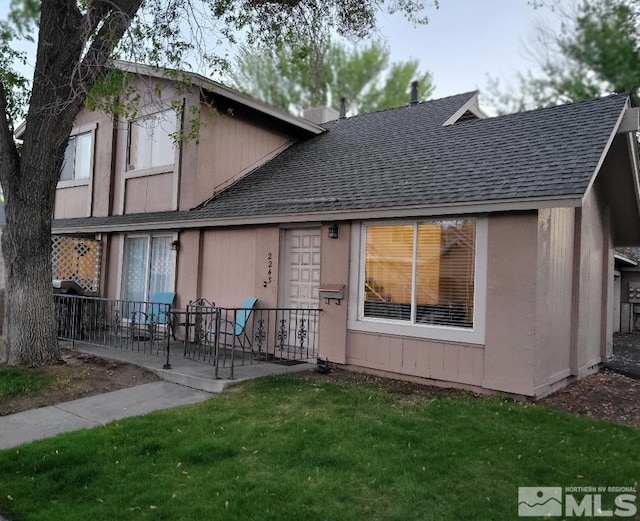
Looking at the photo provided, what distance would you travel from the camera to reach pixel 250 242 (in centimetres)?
968

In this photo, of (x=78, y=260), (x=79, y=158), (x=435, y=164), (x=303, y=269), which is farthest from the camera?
(x=79, y=158)

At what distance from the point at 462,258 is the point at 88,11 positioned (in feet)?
20.4

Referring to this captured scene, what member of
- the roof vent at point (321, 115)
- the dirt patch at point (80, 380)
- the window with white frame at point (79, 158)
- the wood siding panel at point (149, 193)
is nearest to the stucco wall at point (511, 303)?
the dirt patch at point (80, 380)

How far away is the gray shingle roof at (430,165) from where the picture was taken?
6.78 m

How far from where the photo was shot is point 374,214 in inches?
298

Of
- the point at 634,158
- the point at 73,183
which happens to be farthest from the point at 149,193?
the point at 634,158

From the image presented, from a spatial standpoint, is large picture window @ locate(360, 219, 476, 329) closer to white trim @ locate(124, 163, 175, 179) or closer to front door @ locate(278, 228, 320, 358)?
front door @ locate(278, 228, 320, 358)

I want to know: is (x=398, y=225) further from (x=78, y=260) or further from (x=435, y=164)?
(x=78, y=260)

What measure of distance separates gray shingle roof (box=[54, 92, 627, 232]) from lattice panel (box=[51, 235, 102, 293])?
76 cm

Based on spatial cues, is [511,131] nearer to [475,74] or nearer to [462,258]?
[462,258]

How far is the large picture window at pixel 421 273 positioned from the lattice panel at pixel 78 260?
7.70 m

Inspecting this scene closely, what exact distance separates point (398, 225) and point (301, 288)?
7.72 feet

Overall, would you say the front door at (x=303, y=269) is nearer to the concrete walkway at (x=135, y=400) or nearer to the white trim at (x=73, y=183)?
the concrete walkway at (x=135, y=400)

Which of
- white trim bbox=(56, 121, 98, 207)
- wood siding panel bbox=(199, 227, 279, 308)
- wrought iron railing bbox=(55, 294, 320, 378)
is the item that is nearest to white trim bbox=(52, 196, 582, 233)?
wood siding panel bbox=(199, 227, 279, 308)
